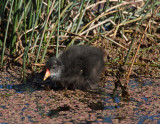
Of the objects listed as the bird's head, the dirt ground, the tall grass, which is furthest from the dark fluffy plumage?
the tall grass

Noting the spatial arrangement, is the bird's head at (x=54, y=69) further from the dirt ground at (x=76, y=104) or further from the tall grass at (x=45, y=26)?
the tall grass at (x=45, y=26)

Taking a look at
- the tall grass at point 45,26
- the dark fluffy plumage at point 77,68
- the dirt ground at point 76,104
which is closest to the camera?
the dirt ground at point 76,104

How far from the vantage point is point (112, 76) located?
4.42 meters

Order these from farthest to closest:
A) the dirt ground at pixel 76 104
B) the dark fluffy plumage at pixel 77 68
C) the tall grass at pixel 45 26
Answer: the tall grass at pixel 45 26
the dark fluffy plumage at pixel 77 68
the dirt ground at pixel 76 104

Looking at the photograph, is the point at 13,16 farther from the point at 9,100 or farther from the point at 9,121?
the point at 9,121

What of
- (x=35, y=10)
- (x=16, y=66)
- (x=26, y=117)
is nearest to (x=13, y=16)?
(x=35, y=10)

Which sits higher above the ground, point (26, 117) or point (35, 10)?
point (35, 10)

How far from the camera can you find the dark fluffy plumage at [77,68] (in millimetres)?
3762

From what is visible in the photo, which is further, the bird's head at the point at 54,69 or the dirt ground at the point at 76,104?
the bird's head at the point at 54,69

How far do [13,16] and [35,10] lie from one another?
0.36 m

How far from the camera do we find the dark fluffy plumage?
3.76 meters

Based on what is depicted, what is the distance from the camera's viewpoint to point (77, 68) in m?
3.76

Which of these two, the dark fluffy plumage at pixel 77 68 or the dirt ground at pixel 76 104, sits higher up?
the dark fluffy plumage at pixel 77 68

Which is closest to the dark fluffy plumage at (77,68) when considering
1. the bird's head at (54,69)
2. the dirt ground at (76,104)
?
the bird's head at (54,69)
